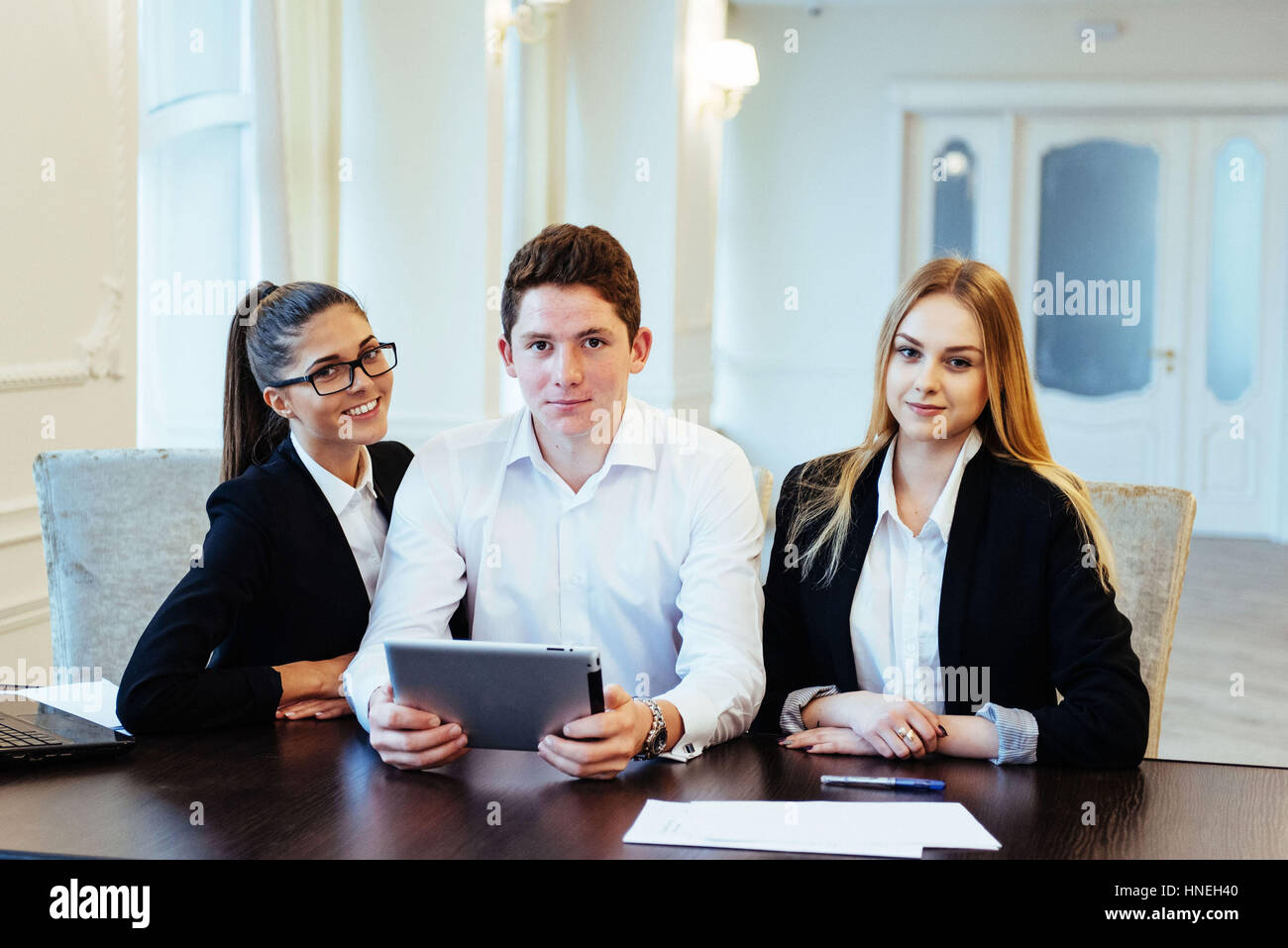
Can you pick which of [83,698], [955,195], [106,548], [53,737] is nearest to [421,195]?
[106,548]

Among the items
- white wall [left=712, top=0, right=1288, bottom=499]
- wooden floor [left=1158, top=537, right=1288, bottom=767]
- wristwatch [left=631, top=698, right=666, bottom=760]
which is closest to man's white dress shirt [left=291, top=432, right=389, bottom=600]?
wristwatch [left=631, top=698, right=666, bottom=760]

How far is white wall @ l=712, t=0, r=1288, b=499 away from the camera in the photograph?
7727mm

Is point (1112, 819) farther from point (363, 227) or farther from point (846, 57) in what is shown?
point (846, 57)

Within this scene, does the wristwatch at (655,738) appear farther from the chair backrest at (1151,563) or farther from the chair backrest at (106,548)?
the chair backrest at (106,548)

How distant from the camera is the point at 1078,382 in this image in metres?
7.97

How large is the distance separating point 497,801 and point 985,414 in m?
1.01

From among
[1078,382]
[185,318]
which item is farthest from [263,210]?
[1078,382]

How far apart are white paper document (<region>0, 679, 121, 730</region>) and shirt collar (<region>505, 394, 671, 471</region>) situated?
68 centimetres

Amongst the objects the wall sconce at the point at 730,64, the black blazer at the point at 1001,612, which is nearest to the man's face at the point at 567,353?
the black blazer at the point at 1001,612

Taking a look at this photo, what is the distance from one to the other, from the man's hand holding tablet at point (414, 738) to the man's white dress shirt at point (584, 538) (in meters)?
0.38

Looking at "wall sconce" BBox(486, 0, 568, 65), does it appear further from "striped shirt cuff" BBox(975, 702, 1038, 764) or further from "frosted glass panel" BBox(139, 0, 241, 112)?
"striped shirt cuff" BBox(975, 702, 1038, 764)

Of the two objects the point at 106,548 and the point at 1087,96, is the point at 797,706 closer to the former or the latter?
the point at 106,548

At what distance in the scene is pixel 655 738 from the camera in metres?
1.57

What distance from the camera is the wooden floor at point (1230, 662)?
154 inches
